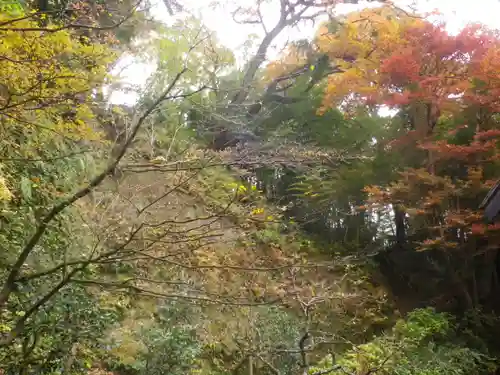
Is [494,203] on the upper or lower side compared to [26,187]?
lower

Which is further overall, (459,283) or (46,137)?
(459,283)

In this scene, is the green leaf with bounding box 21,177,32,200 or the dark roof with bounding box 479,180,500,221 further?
the dark roof with bounding box 479,180,500,221

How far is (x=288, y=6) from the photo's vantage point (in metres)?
10.6

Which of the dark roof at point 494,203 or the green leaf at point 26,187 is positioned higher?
the green leaf at point 26,187

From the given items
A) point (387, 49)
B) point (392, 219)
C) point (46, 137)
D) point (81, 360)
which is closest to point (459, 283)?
point (392, 219)

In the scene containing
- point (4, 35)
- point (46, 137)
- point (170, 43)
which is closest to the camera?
point (4, 35)

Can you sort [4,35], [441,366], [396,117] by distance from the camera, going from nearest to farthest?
[4,35] < [441,366] < [396,117]

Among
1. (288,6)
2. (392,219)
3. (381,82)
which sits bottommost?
(392,219)

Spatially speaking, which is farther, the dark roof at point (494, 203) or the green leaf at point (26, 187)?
the dark roof at point (494, 203)

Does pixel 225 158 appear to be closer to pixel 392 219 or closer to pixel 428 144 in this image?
pixel 428 144

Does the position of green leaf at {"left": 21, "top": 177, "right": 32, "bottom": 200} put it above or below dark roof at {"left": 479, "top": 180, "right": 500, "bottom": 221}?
above

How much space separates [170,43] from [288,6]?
5.31 meters

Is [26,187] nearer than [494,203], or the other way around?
[26,187]

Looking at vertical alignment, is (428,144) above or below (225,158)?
above
